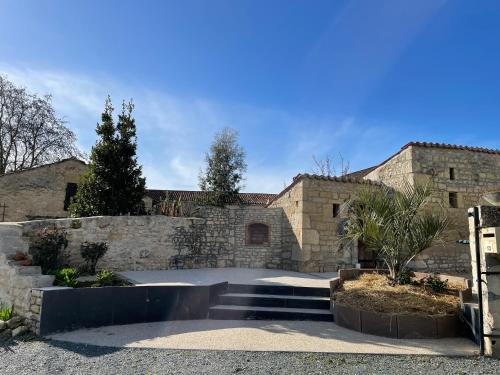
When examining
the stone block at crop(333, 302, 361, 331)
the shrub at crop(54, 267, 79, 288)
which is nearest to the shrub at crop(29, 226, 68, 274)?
the shrub at crop(54, 267, 79, 288)

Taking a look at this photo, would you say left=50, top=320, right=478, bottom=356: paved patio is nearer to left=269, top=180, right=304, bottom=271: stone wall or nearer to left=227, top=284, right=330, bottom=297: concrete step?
left=227, top=284, right=330, bottom=297: concrete step

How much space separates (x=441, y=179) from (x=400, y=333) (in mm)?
8064

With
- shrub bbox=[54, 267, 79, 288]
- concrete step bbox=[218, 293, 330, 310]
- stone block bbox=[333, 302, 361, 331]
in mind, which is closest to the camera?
stone block bbox=[333, 302, 361, 331]

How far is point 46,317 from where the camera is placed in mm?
5535

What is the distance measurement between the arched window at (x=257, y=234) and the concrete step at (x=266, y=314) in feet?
18.3

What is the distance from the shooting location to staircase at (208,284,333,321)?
6.41 metres

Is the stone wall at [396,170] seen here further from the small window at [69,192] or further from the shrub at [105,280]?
the small window at [69,192]

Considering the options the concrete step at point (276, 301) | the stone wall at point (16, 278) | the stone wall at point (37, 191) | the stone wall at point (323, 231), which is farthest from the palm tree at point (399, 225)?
the stone wall at point (37, 191)

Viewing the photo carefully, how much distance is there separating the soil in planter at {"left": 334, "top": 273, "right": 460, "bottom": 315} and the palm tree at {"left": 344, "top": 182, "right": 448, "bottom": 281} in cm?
55

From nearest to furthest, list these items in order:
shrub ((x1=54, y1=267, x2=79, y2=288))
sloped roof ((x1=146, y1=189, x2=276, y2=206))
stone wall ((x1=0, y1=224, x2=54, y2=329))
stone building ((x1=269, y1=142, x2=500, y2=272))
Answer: stone wall ((x1=0, y1=224, x2=54, y2=329)) → shrub ((x1=54, y1=267, x2=79, y2=288)) → stone building ((x1=269, y1=142, x2=500, y2=272)) → sloped roof ((x1=146, y1=189, x2=276, y2=206))

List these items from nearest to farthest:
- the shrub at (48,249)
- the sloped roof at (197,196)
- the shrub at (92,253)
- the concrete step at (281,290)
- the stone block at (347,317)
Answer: the stone block at (347,317)
the concrete step at (281,290)
the shrub at (48,249)
the shrub at (92,253)
the sloped roof at (197,196)

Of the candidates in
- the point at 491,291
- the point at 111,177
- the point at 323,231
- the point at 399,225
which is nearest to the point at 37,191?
the point at 111,177

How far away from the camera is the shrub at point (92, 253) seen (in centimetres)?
879

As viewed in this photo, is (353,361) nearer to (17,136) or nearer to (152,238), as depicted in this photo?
(152,238)
